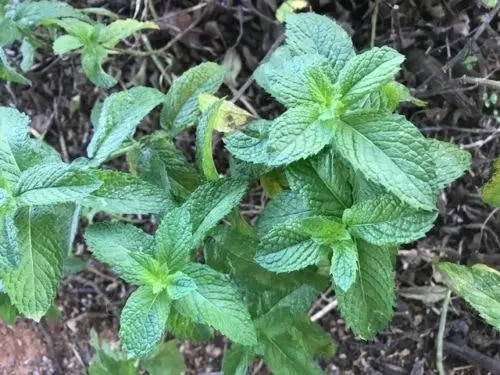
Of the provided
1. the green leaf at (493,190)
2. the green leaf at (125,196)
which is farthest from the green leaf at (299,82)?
the green leaf at (493,190)

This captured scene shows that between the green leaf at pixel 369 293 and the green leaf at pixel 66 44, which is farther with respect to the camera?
the green leaf at pixel 66 44

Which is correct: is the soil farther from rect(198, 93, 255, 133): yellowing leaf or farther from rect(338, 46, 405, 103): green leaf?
rect(338, 46, 405, 103): green leaf

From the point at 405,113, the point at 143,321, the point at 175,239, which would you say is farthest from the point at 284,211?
the point at 405,113

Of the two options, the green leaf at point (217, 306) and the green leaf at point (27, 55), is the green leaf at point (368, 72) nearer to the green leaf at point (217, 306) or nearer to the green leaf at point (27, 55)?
the green leaf at point (217, 306)

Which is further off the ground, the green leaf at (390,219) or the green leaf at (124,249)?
the green leaf at (390,219)

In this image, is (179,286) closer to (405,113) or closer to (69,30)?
(69,30)

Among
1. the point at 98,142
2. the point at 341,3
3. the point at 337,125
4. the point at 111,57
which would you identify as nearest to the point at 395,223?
the point at 337,125

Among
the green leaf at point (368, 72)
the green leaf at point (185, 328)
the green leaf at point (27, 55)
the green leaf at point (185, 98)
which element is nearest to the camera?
the green leaf at point (368, 72)
